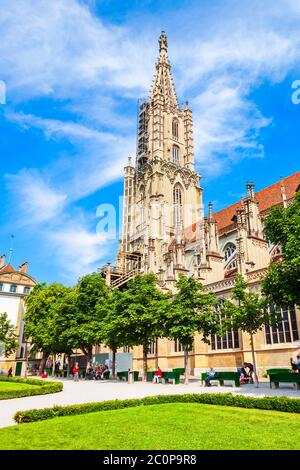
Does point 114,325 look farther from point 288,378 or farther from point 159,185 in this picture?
point 159,185

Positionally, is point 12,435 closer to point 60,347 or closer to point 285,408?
point 285,408

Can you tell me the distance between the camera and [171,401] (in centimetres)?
1382

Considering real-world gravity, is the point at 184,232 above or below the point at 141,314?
above

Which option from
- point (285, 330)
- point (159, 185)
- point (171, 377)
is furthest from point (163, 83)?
point (171, 377)

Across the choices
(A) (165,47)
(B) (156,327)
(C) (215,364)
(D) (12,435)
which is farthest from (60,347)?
(A) (165,47)

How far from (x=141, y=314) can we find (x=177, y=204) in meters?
40.7

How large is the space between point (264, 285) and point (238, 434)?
10668mm

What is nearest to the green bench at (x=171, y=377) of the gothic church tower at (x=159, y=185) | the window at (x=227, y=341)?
the window at (x=227, y=341)

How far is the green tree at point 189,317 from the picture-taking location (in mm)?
25016

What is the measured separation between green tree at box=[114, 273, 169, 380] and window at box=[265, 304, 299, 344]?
8.07 metres

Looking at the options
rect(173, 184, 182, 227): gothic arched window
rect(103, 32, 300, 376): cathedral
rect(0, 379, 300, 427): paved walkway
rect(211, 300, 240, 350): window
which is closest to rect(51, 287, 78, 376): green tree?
rect(103, 32, 300, 376): cathedral

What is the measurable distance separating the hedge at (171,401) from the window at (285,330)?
12.3 metres

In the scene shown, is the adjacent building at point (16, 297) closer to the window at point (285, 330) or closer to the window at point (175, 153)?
the window at point (175, 153)

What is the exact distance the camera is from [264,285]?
17406 mm
